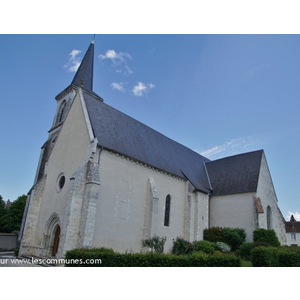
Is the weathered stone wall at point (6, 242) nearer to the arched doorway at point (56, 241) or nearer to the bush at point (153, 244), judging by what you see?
the arched doorway at point (56, 241)

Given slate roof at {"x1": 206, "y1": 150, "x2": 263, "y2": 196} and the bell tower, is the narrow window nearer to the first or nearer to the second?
slate roof at {"x1": 206, "y1": 150, "x2": 263, "y2": 196}

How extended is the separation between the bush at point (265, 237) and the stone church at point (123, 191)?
1295mm

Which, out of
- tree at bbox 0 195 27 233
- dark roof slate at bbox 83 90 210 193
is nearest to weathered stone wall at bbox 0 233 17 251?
tree at bbox 0 195 27 233

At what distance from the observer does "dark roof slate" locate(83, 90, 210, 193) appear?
56.7ft

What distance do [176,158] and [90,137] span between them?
34.4 feet

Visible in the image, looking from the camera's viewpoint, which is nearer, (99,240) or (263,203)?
(99,240)

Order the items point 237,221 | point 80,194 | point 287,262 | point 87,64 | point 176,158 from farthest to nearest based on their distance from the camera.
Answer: point 87,64, point 176,158, point 237,221, point 80,194, point 287,262

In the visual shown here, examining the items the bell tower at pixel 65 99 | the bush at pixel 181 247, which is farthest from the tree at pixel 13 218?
the bush at pixel 181 247

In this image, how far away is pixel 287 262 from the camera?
36.9ft

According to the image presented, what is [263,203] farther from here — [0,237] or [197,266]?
[0,237]

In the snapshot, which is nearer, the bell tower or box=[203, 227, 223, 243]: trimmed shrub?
box=[203, 227, 223, 243]: trimmed shrub

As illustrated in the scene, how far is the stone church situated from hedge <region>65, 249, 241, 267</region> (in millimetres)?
4443

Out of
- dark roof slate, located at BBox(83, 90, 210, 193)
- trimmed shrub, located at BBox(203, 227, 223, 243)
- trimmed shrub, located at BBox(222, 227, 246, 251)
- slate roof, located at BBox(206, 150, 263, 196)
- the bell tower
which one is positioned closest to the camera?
dark roof slate, located at BBox(83, 90, 210, 193)

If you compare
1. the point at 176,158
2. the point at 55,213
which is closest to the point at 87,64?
the point at 176,158
